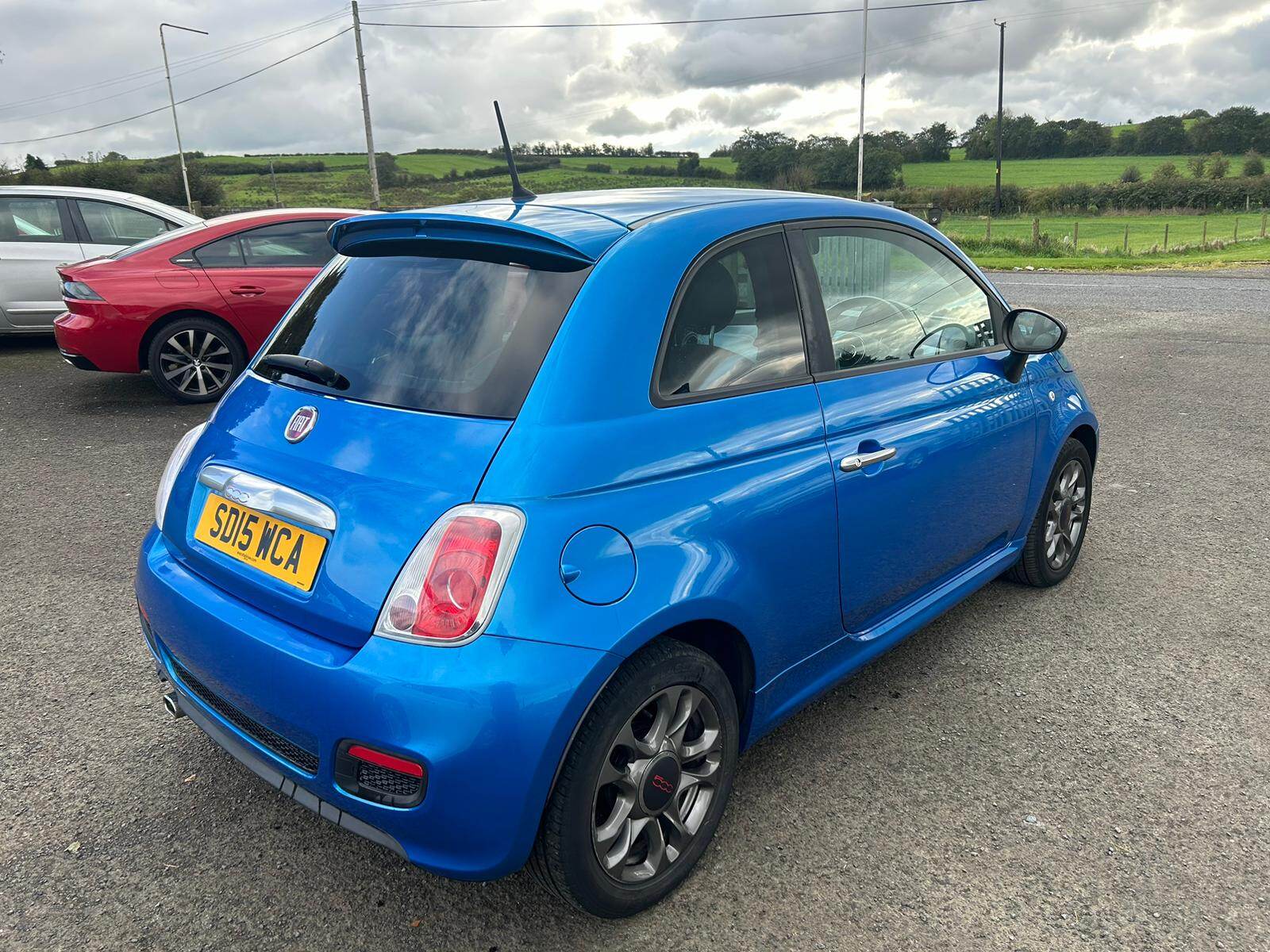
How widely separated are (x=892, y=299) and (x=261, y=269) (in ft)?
19.8

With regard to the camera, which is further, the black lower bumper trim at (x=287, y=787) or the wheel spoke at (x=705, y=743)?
the wheel spoke at (x=705, y=743)

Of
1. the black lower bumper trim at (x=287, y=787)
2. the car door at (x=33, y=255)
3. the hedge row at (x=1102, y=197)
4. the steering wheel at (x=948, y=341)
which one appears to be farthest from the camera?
the hedge row at (x=1102, y=197)

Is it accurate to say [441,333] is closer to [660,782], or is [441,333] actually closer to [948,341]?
[660,782]

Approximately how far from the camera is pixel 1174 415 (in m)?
7.22

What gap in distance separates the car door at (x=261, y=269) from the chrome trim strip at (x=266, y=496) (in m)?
5.50

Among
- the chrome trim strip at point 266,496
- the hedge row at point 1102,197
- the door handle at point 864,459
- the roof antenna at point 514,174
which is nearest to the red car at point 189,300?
the roof antenna at point 514,174

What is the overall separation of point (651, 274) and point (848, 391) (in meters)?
0.75

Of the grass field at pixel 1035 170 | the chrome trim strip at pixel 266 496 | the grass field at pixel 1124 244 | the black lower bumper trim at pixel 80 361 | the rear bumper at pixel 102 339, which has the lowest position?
the grass field at pixel 1124 244

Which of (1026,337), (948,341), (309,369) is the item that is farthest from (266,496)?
(1026,337)

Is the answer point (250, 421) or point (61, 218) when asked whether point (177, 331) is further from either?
point (250, 421)

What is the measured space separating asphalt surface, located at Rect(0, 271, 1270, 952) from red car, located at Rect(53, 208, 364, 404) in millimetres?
3180

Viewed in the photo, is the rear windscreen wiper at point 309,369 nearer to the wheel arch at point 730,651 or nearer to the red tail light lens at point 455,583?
the red tail light lens at point 455,583

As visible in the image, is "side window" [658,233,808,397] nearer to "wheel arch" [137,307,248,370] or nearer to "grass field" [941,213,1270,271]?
"wheel arch" [137,307,248,370]

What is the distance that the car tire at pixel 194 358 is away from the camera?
7.34 m
